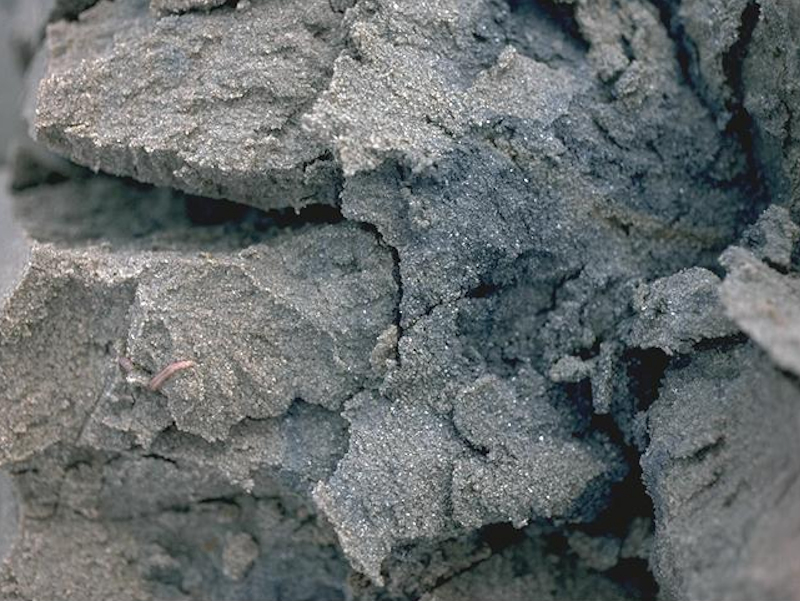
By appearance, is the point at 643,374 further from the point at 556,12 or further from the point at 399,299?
the point at 556,12

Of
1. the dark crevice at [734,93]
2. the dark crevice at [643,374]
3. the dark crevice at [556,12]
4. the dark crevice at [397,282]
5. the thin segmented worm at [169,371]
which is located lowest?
the thin segmented worm at [169,371]

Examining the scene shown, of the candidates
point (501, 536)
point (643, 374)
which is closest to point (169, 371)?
point (501, 536)

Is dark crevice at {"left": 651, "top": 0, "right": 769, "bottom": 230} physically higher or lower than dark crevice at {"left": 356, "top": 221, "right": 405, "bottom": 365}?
higher

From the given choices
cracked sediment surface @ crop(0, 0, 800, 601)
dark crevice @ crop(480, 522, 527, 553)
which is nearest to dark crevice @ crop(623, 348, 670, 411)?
cracked sediment surface @ crop(0, 0, 800, 601)

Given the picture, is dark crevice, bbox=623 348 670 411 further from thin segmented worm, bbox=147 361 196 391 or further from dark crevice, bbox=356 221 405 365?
thin segmented worm, bbox=147 361 196 391

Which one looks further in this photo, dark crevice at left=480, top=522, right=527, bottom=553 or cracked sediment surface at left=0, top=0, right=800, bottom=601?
dark crevice at left=480, top=522, right=527, bottom=553

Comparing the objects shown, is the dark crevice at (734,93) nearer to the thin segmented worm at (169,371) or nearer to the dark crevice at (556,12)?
the dark crevice at (556,12)

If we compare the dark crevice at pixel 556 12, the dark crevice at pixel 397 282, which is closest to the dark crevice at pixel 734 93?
the dark crevice at pixel 556 12

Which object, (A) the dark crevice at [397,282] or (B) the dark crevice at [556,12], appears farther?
(B) the dark crevice at [556,12]
